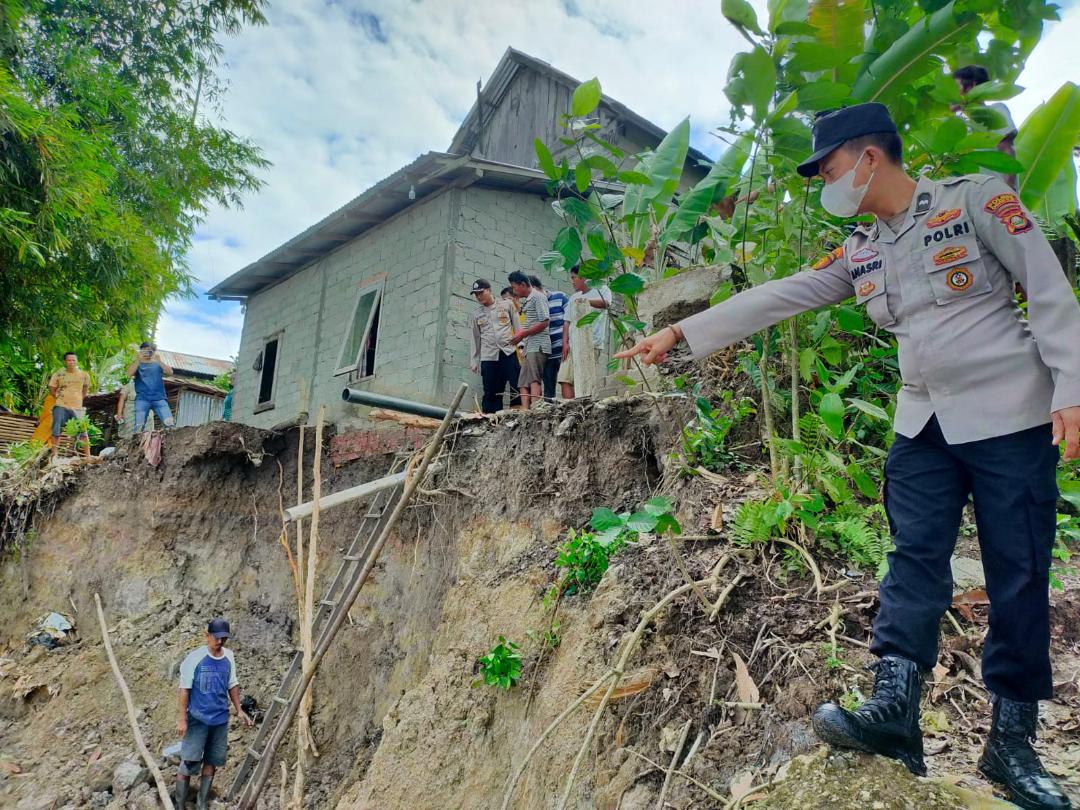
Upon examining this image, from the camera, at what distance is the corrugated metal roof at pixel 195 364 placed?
79.5ft

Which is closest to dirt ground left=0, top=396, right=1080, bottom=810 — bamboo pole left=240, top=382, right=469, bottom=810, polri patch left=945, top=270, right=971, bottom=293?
bamboo pole left=240, top=382, right=469, bottom=810

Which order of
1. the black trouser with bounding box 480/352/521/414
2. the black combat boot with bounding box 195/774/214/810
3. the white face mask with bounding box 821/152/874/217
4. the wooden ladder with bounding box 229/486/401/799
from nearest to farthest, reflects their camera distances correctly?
the white face mask with bounding box 821/152/874/217
the wooden ladder with bounding box 229/486/401/799
the black combat boot with bounding box 195/774/214/810
the black trouser with bounding box 480/352/521/414

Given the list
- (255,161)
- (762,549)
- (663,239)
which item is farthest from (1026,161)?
(255,161)

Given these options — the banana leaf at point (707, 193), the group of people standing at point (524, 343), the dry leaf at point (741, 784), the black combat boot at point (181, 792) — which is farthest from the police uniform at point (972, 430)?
the black combat boot at point (181, 792)

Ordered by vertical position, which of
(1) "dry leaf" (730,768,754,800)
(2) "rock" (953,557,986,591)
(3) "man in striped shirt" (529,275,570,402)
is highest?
(3) "man in striped shirt" (529,275,570,402)

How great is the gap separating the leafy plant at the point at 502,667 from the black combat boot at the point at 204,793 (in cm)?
412

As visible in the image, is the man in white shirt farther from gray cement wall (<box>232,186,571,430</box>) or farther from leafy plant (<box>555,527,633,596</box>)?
gray cement wall (<box>232,186,571,430</box>)

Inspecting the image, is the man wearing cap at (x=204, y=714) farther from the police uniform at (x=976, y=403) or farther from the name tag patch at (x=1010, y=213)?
the name tag patch at (x=1010, y=213)

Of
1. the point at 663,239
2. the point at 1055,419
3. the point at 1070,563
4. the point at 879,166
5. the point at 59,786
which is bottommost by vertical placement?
the point at 59,786

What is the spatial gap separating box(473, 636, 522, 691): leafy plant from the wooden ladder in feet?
7.84

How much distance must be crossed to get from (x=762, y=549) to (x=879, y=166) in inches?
68.7

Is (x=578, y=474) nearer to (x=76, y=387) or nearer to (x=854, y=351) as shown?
(x=854, y=351)

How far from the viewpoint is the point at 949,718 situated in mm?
2525

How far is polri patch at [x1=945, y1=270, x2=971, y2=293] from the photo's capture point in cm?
208
